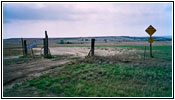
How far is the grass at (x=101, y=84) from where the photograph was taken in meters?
6.76

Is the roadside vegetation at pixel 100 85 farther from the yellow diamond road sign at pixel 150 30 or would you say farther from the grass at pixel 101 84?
the yellow diamond road sign at pixel 150 30

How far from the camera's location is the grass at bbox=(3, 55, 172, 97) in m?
6.76

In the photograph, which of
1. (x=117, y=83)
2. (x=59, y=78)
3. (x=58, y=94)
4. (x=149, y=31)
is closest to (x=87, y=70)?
(x=59, y=78)

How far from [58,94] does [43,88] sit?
37.6 inches

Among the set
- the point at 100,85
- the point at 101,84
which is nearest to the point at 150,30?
the point at 101,84

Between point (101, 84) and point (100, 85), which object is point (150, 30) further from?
point (100, 85)

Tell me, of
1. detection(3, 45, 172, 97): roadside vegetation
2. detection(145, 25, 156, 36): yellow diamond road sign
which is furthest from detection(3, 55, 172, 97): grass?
detection(145, 25, 156, 36): yellow diamond road sign

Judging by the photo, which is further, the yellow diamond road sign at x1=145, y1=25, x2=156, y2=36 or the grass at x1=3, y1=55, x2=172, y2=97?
the yellow diamond road sign at x1=145, y1=25, x2=156, y2=36

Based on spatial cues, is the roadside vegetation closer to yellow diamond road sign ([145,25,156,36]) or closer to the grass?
the grass

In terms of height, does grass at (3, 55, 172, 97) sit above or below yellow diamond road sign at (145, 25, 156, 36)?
below

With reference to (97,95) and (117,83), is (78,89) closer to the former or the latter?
(97,95)

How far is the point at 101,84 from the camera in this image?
7.71 metres

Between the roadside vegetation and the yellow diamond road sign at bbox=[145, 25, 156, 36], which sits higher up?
the yellow diamond road sign at bbox=[145, 25, 156, 36]

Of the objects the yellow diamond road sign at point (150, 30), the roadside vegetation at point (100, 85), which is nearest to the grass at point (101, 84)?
the roadside vegetation at point (100, 85)
